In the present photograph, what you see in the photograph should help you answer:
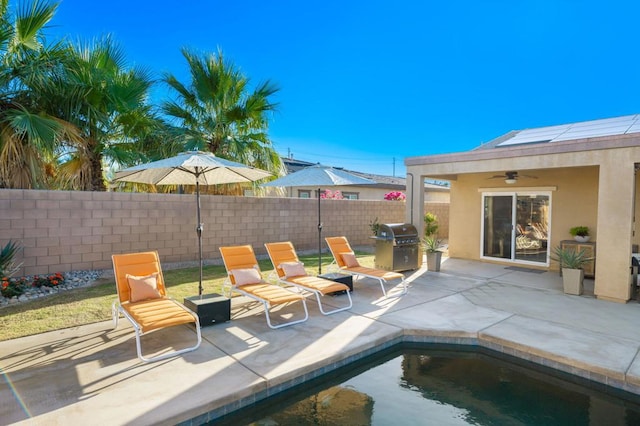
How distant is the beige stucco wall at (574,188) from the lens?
6992 millimetres

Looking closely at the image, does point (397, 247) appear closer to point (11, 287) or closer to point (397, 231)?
point (397, 231)

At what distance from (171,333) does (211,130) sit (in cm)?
771

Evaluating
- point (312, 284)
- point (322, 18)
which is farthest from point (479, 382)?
point (322, 18)

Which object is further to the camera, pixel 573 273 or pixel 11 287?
pixel 573 273

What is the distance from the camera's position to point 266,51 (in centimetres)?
1800

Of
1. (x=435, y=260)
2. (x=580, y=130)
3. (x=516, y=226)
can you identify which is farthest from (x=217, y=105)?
(x=580, y=130)

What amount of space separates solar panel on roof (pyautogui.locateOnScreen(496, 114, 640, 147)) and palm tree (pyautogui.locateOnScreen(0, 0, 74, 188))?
11.7 meters

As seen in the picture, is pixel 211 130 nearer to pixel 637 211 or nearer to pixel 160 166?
pixel 160 166

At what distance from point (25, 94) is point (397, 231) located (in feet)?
29.9

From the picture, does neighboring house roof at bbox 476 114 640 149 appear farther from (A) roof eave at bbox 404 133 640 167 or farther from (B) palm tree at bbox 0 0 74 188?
(B) palm tree at bbox 0 0 74 188

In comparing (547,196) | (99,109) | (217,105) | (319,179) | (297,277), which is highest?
(217,105)

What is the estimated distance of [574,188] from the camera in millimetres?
10133

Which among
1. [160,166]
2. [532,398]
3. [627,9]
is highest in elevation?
[627,9]

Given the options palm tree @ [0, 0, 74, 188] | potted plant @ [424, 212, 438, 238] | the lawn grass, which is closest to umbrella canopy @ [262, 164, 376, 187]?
the lawn grass
